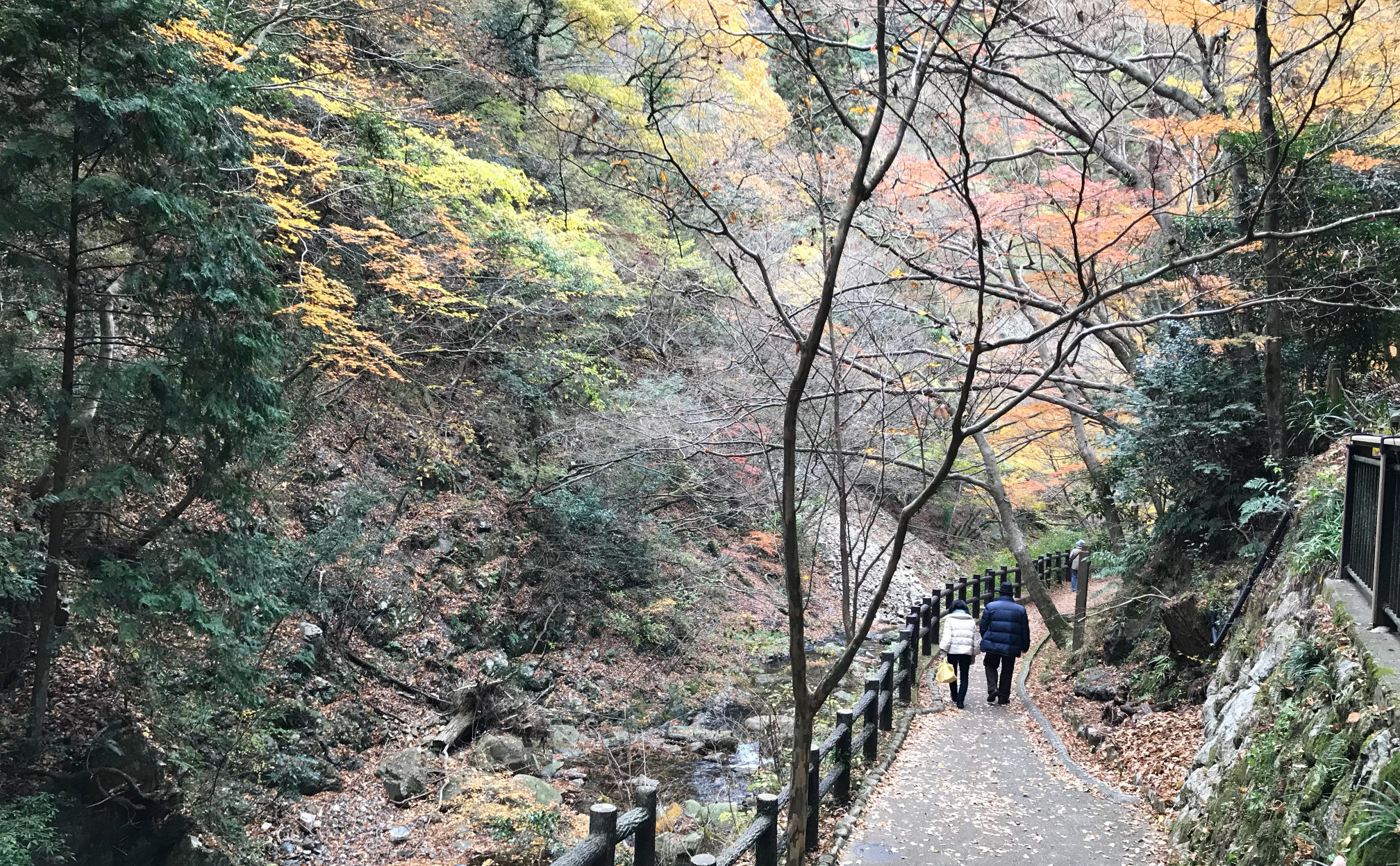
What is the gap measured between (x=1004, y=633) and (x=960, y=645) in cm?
54

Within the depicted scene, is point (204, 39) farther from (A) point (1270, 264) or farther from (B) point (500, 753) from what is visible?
(A) point (1270, 264)

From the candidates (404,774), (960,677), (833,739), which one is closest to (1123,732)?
(960,677)

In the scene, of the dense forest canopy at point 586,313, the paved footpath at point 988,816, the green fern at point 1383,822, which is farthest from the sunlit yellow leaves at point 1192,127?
the green fern at point 1383,822

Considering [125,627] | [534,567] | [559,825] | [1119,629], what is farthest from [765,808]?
[534,567]

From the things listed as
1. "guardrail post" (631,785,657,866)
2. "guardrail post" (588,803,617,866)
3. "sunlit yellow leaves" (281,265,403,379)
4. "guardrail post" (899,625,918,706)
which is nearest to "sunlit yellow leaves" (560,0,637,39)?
"sunlit yellow leaves" (281,265,403,379)

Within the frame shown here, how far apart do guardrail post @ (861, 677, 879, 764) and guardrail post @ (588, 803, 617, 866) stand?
394cm

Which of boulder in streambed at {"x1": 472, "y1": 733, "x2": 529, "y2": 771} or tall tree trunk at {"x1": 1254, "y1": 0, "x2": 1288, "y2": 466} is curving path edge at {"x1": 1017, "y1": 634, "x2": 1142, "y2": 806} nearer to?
tall tree trunk at {"x1": 1254, "y1": 0, "x2": 1288, "y2": 466}

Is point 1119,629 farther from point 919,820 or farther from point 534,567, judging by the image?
point 534,567

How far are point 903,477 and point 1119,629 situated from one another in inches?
407

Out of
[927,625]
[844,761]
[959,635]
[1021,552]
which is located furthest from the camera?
[1021,552]

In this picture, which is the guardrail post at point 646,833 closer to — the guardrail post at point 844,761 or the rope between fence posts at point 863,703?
the guardrail post at point 844,761

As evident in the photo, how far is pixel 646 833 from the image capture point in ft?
14.3

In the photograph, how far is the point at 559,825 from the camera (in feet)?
26.8

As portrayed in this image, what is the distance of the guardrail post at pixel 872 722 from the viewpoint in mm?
7410
